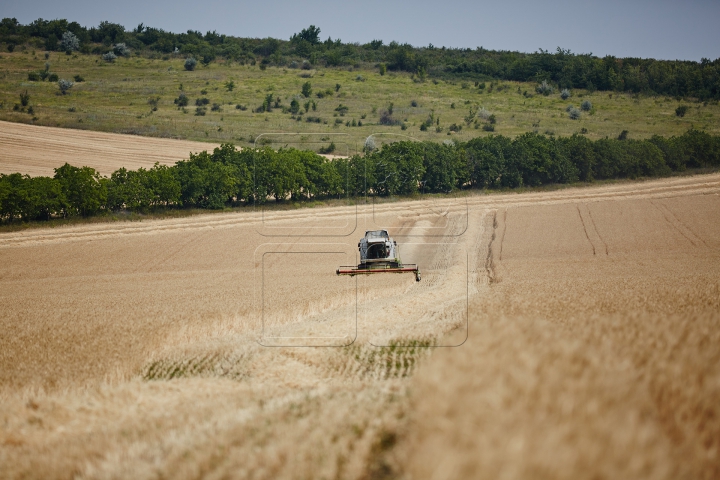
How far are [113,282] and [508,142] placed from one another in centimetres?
5333

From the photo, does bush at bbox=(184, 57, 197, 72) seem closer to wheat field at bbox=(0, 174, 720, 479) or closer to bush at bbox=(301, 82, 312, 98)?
bush at bbox=(301, 82, 312, 98)

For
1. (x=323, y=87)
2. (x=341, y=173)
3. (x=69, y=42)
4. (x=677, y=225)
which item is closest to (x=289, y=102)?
(x=323, y=87)

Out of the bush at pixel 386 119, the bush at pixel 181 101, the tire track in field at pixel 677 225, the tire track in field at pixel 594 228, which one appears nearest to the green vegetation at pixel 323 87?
the bush at pixel 386 119

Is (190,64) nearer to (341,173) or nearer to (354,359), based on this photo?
(341,173)

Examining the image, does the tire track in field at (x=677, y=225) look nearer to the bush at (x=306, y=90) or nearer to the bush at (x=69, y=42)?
the bush at (x=306, y=90)

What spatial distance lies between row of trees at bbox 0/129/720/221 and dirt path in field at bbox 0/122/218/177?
9.06m

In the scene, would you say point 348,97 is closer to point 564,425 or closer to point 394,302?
point 394,302

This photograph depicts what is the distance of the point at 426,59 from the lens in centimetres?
15775

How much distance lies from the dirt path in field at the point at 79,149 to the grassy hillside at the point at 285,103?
4.96 metres

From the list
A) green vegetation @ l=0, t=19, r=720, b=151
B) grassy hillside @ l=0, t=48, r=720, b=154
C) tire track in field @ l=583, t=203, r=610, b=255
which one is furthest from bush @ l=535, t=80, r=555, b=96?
tire track in field @ l=583, t=203, r=610, b=255

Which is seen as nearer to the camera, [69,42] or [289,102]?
[289,102]

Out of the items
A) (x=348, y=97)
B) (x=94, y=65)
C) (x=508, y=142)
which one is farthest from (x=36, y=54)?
(x=508, y=142)

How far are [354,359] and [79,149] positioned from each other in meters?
73.6

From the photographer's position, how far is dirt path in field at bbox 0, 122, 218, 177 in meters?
70.8
